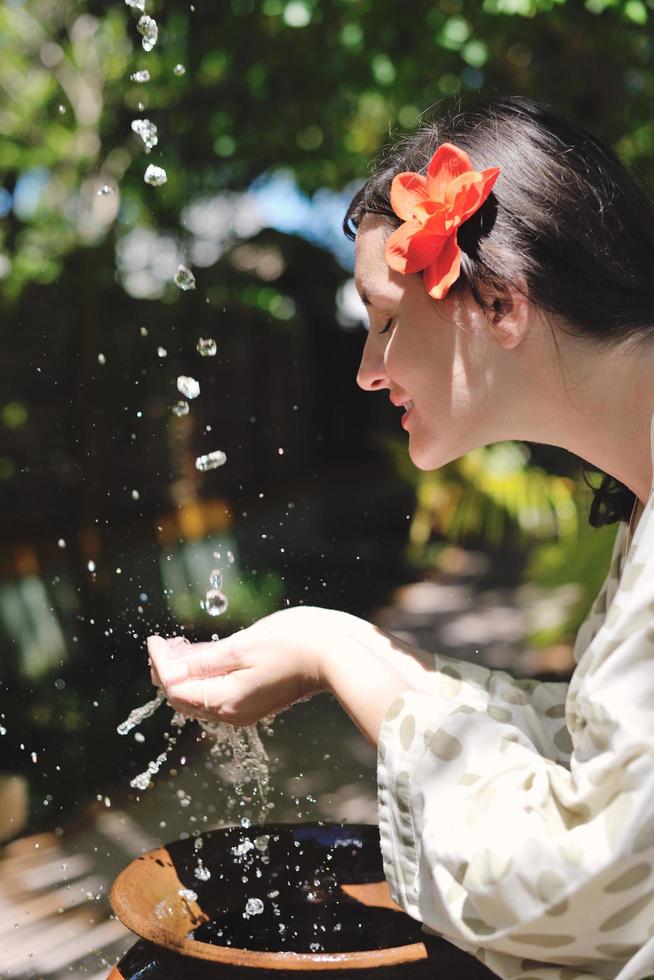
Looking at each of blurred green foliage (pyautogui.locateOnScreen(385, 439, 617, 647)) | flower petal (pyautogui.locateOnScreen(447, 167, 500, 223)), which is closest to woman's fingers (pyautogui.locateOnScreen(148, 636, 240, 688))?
flower petal (pyautogui.locateOnScreen(447, 167, 500, 223))

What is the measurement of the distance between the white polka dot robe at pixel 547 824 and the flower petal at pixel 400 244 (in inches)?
18.6

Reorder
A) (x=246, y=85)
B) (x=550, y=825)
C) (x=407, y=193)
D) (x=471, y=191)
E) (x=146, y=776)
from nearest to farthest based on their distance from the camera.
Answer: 1. (x=550, y=825)
2. (x=471, y=191)
3. (x=407, y=193)
4. (x=146, y=776)
5. (x=246, y=85)

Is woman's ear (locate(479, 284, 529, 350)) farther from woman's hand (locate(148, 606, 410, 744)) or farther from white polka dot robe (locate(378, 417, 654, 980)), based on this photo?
woman's hand (locate(148, 606, 410, 744))

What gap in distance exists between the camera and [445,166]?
1.49m

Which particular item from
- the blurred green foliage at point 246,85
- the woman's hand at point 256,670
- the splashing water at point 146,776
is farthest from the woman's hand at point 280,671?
the blurred green foliage at point 246,85

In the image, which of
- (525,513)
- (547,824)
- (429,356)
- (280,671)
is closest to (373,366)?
(429,356)

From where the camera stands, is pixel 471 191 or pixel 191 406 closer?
pixel 471 191

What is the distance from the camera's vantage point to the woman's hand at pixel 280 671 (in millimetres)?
1469

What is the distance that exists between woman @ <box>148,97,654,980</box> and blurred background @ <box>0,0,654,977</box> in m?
0.95

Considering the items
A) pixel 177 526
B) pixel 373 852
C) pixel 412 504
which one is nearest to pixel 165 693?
pixel 373 852

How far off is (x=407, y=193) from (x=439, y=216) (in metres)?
0.10

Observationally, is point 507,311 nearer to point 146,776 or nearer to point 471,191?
point 471,191

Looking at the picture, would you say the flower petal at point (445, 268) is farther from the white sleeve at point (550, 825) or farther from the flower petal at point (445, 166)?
the white sleeve at point (550, 825)

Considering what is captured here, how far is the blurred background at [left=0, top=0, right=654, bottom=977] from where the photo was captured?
4.14 metres
